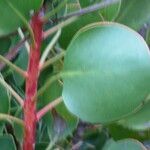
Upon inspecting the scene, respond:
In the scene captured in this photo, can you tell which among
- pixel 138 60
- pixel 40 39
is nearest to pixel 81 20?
pixel 40 39

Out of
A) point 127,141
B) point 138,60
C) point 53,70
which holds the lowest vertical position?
point 127,141

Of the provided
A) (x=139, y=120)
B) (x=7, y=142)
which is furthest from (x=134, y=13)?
(x=7, y=142)

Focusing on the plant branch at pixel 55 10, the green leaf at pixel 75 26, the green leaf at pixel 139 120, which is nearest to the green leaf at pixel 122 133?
the green leaf at pixel 139 120

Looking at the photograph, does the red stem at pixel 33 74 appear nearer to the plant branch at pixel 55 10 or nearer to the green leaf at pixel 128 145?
the plant branch at pixel 55 10

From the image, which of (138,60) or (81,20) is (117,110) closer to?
A: (138,60)

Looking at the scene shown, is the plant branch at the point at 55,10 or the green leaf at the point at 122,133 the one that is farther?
the green leaf at the point at 122,133

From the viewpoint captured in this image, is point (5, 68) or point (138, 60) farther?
point (5, 68)

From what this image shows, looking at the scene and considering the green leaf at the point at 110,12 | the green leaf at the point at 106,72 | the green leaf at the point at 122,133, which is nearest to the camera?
the green leaf at the point at 106,72
